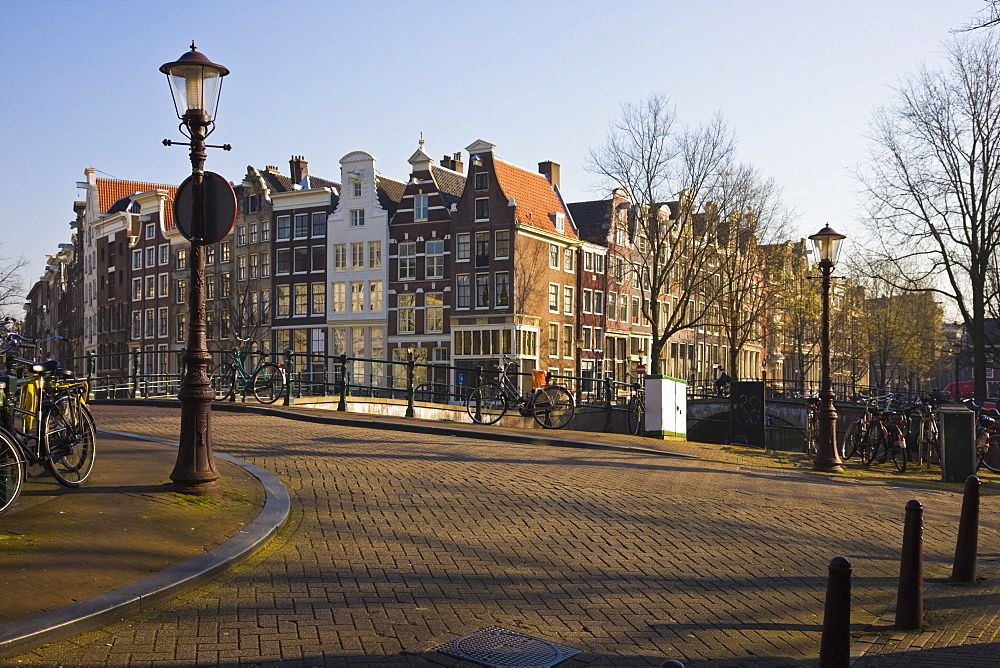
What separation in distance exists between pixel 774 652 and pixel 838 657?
116cm

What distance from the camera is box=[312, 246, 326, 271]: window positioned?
56750 mm

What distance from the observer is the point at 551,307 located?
174 feet

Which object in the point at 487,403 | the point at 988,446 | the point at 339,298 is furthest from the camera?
the point at 339,298

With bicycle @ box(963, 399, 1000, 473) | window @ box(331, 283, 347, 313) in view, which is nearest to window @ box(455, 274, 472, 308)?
window @ box(331, 283, 347, 313)

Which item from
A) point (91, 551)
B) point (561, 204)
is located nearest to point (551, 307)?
point (561, 204)

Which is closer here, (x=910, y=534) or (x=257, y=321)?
(x=910, y=534)

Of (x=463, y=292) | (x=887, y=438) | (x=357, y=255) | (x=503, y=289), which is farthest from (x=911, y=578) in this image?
(x=357, y=255)

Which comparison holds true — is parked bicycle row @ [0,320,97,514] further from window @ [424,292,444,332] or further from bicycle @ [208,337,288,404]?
window @ [424,292,444,332]

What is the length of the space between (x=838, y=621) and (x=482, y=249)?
4736 centimetres

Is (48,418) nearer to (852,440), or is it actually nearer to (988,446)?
(988,446)

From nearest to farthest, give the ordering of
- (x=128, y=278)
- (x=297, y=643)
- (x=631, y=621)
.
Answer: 1. (x=297, y=643)
2. (x=631, y=621)
3. (x=128, y=278)

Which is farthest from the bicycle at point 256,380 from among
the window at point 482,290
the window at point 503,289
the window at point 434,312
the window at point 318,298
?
the window at point 318,298

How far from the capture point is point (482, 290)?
2016 inches

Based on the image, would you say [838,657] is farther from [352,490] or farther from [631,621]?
[352,490]
